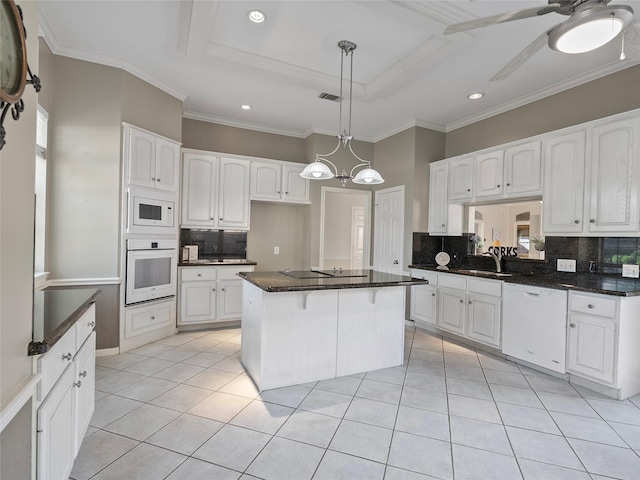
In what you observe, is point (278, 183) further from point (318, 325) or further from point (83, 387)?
point (83, 387)

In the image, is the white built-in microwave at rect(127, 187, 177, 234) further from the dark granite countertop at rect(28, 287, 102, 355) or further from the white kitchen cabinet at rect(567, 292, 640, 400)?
the white kitchen cabinet at rect(567, 292, 640, 400)

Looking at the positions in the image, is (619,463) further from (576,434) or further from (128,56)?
(128,56)

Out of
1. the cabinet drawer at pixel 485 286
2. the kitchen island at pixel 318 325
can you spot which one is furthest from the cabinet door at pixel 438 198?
the kitchen island at pixel 318 325

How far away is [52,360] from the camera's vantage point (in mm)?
1387

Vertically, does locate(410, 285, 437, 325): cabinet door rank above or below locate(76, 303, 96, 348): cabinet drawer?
below

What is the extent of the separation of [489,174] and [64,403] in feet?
14.7

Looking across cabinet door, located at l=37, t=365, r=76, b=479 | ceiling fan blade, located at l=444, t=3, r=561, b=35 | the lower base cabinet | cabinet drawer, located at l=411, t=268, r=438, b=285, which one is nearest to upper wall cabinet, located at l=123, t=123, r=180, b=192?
the lower base cabinet

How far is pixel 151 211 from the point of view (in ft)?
12.4

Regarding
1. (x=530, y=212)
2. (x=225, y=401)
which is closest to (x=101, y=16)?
(x=225, y=401)

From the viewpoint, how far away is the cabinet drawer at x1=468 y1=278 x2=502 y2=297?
143 inches

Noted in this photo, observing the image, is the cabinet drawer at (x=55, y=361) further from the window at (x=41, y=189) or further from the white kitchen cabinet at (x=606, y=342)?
the white kitchen cabinet at (x=606, y=342)

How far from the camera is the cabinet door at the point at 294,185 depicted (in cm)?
511

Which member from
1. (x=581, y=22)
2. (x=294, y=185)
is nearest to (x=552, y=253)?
(x=581, y=22)

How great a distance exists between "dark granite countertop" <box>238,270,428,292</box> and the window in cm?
190
